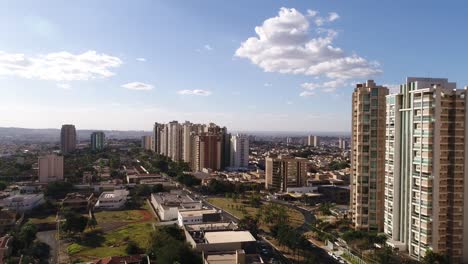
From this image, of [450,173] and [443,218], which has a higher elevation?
[450,173]

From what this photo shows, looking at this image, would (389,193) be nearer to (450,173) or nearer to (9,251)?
(450,173)

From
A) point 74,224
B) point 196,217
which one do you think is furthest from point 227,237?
point 74,224

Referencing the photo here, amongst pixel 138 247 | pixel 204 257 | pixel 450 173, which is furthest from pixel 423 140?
pixel 138 247

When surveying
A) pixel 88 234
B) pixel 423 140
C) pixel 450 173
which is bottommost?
pixel 88 234

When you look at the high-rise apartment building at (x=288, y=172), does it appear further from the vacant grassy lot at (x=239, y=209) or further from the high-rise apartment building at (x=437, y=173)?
the high-rise apartment building at (x=437, y=173)

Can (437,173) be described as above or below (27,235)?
above

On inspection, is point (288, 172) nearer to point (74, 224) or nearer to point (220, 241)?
point (74, 224)

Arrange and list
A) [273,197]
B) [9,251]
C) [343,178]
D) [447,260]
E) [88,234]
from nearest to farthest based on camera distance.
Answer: [447,260] < [9,251] < [88,234] < [273,197] < [343,178]
